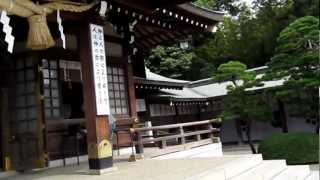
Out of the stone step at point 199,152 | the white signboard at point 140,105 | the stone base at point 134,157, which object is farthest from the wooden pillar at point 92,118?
the white signboard at point 140,105

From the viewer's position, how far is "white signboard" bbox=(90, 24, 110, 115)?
7.30m

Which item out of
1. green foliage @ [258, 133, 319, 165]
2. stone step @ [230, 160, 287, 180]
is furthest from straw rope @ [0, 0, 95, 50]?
green foliage @ [258, 133, 319, 165]

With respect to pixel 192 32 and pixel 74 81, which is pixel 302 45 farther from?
pixel 74 81

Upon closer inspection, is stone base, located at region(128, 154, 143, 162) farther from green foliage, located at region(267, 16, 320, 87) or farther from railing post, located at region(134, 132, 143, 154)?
green foliage, located at region(267, 16, 320, 87)

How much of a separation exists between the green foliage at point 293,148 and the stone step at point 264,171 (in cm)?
415

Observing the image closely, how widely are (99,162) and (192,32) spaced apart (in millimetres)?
5466

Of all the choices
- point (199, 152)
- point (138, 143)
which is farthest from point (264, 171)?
point (199, 152)

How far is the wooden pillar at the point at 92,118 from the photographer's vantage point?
7.18 m

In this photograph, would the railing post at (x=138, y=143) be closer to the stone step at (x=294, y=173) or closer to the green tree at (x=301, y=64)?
the stone step at (x=294, y=173)

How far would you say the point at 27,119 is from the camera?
893 cm

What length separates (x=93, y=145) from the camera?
23.6 ft

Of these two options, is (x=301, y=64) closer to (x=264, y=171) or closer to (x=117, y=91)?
(x=117, y=91)

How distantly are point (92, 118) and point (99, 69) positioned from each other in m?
0.88

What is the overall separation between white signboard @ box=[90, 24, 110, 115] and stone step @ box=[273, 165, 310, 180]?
341 cm
